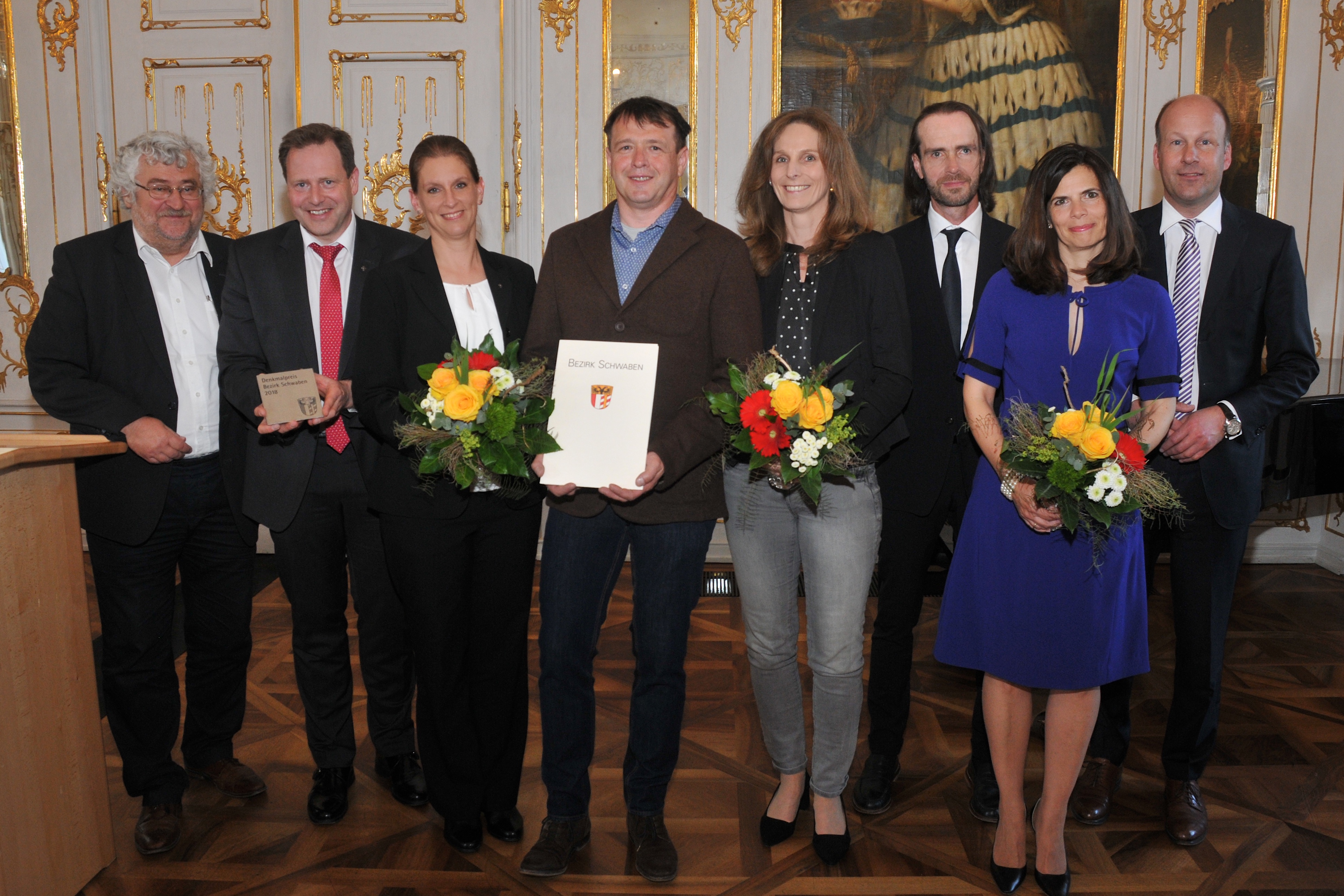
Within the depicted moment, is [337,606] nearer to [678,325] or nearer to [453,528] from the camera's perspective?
[453,528]

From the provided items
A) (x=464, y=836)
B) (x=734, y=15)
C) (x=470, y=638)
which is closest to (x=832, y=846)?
(x=464, y=836)

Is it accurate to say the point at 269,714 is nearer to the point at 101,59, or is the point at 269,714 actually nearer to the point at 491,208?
the point at 491,208

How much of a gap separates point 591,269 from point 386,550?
0.92m

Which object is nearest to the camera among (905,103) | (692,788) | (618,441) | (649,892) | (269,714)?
(618,441)

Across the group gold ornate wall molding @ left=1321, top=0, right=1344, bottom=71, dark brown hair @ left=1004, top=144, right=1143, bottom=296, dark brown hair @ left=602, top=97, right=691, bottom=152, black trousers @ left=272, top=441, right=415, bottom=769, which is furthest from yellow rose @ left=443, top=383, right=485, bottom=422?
gold ornate wall molding @ left=1321, top=0, right=1344, bottom=71

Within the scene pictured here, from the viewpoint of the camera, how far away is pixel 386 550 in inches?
100

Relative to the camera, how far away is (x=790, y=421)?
7.22 ft

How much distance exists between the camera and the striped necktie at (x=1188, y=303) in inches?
109

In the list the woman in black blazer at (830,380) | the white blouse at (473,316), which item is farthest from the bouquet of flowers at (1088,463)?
the white blouse at (473,316)

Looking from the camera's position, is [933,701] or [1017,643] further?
[933,701]

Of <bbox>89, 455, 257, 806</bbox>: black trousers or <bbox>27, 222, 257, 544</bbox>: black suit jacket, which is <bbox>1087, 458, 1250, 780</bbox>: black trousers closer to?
<bbox>89, 455, 257, 806</bbox>: black trousers

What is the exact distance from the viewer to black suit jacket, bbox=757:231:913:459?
245cm

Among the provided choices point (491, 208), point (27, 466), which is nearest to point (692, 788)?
point (27, 466)

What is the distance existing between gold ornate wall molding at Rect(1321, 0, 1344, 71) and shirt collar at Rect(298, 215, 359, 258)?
219 inches
